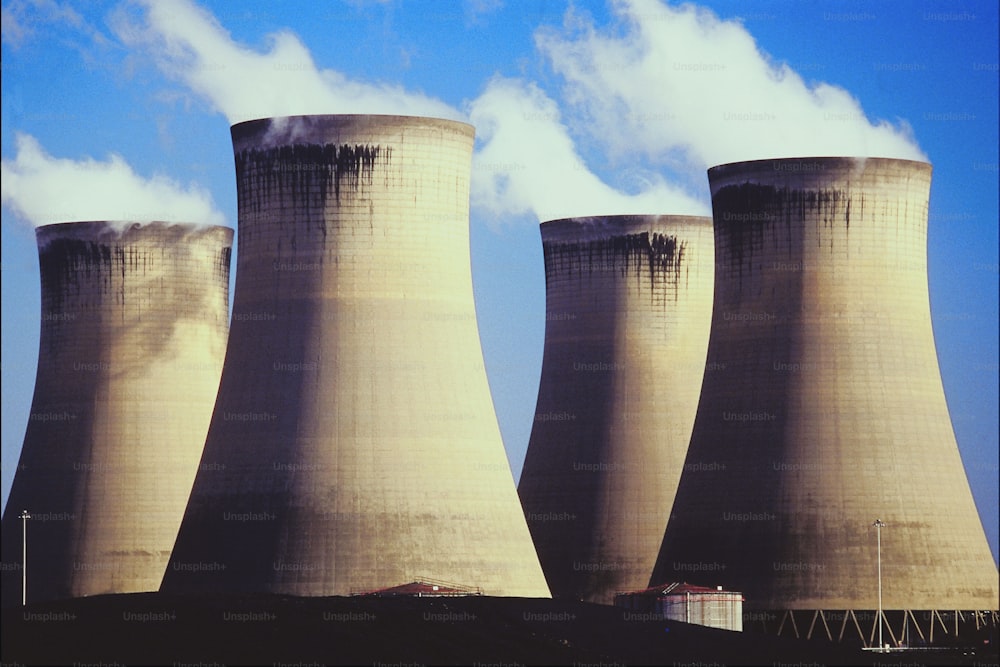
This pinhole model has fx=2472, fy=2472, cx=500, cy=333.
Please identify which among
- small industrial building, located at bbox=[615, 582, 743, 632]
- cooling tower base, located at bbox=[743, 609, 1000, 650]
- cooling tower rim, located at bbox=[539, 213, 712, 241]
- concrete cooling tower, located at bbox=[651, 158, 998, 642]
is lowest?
cooling tower base, located at bbox=[743, 609, 1000, 650]

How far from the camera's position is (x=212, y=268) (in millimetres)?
49875

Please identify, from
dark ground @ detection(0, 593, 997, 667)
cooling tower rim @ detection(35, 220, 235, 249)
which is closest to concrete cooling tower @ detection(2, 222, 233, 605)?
cooling tower rim @ detection(35, 220, 235, 249)

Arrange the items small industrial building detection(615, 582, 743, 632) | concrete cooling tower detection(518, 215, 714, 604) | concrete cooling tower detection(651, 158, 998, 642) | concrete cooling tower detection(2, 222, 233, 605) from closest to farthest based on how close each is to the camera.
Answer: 1. small industrial building detection(615, 582, 743, 632)
2. concrete cooling tower detection(651, 158, 998, 642)
3. concrete cooling tower detection(2, 222, 233, 605)
4. concrete cooling tower detection(518, 215, 714, 604)

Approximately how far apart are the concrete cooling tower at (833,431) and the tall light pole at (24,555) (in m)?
12.9

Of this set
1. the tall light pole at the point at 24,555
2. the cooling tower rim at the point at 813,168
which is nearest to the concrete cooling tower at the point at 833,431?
the cooling tower rim at the point at 813,168

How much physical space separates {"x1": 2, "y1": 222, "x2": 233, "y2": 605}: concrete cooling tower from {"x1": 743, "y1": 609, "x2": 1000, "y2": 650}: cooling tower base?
13.0 m

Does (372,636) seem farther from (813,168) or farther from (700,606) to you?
(813,168)

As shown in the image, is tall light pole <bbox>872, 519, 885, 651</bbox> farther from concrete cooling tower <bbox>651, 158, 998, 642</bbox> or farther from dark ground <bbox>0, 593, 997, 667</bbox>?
dark ground <bbox>0, 593, 997, 667</bbox>

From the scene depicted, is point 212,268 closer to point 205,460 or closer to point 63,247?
point 63,247

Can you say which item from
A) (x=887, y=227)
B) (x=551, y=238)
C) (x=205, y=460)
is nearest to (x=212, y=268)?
(x=551, y=238)

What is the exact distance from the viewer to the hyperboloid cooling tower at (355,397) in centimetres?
3862

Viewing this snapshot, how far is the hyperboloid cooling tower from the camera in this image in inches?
1521

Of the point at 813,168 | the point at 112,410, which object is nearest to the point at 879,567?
the point at 813,168

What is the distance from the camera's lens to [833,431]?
1615 inches
